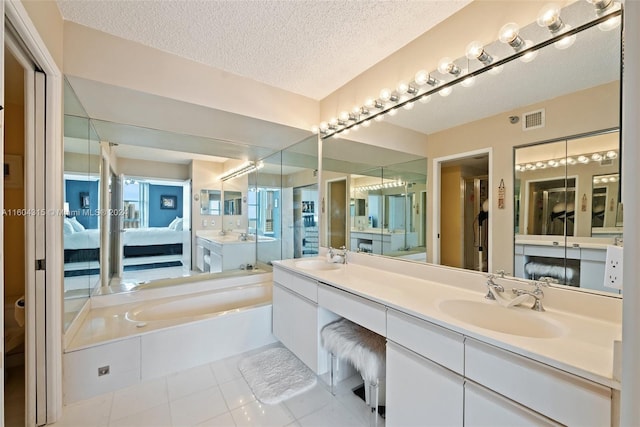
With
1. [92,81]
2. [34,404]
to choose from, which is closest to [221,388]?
[34,404]

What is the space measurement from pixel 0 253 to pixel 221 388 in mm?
1583

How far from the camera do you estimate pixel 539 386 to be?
0.83 m

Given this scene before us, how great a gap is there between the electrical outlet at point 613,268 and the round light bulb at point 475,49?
110 cm

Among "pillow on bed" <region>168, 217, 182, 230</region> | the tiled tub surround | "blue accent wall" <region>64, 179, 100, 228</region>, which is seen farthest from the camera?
"pillow on bed" <region>168, 217, 182, 230</region>

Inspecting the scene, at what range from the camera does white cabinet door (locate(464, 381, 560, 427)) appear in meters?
0.85

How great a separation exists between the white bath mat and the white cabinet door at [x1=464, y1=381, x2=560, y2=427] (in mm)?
1222

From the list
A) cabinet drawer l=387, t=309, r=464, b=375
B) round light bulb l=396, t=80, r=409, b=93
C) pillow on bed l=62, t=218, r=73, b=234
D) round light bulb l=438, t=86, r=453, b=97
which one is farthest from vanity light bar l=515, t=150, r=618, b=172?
pillow on bed l=62, t=218, r=73, b=234

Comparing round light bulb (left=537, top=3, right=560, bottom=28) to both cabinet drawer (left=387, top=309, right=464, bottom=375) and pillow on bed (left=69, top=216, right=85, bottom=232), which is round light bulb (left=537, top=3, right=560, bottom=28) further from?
pillow on bed (left=69, top=216, right=85, bottom=232)

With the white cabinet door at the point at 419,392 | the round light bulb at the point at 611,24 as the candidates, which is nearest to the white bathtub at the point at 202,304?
the white cabinet door at the point at 419,392

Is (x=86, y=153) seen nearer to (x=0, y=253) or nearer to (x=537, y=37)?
(x=0, y=253)

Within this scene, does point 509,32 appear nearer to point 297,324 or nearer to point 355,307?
point 355,307

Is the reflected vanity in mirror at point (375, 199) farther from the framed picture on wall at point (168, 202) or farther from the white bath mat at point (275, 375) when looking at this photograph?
the framed picture on wall at point (168, 202)

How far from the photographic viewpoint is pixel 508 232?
144 centimetres

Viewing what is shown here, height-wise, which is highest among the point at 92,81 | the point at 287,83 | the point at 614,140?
the point at 287,83
